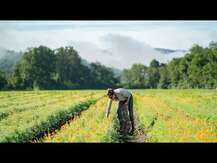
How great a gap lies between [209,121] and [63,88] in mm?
3015

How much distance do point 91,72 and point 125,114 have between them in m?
1.20

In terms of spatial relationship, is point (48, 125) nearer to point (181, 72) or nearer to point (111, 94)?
point (111, 94)

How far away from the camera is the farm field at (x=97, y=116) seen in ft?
43.8

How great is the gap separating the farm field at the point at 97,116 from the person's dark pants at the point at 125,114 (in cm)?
16

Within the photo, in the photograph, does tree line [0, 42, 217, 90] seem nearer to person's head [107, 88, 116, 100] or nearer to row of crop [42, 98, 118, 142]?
person's head [107, 88, 116, 100]

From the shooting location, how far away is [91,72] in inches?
584

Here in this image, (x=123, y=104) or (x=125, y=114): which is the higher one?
(x=123, y=104)

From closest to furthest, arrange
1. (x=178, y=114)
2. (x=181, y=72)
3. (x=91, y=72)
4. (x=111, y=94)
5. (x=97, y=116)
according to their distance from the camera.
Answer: (x=111, y=94), (x=97, y=116), (x=178, y=114), (x=91, y=72), (x=181, y=72)

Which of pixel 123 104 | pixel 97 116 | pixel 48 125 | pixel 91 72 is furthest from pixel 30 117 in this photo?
pixel 123 104

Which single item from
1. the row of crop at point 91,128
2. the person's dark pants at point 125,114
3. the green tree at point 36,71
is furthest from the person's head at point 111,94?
the green tree at point 36,71

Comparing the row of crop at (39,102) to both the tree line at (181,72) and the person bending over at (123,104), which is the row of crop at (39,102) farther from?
the tree line at (181,72)

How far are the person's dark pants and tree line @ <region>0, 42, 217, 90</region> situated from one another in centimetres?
44
